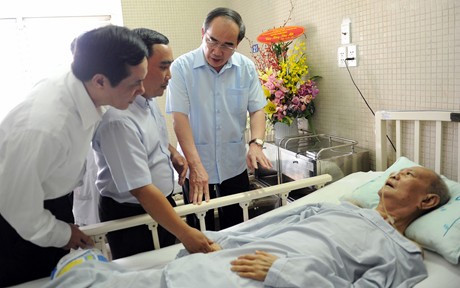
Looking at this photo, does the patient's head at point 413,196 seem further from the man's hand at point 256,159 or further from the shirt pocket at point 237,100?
the shirt pocket at point 237,100

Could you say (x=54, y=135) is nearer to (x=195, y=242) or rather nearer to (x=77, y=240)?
(x=77, y=240)

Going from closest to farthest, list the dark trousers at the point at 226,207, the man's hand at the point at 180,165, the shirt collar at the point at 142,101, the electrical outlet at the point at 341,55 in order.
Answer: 1. the shirt collar at the point at 142,101
2. the man's hand at the point at 180,165
3. the dark trousers at the point at 226,207
4. the electrical outlet at the point at 341,55

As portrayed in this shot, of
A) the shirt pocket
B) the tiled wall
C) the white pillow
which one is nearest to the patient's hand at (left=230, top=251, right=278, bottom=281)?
the white pillow

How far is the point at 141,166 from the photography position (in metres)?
1.26

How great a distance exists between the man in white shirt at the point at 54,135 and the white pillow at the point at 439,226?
109 cm

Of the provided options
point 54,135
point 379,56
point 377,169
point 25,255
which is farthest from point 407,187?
point 25,255

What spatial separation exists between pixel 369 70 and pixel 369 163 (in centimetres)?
53

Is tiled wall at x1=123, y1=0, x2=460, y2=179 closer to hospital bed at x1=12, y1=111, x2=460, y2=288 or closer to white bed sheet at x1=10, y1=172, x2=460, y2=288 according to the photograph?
hospital bed at x1=12, y1=111, x2=460, y2=288

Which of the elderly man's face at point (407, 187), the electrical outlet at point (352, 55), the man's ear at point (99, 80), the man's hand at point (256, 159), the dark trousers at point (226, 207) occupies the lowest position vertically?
the dark trousers at point (226, 207)

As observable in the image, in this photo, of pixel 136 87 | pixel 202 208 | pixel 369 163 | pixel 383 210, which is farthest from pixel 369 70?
pixel 136 87

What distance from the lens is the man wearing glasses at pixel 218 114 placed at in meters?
1.75

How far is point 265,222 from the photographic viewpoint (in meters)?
1.51

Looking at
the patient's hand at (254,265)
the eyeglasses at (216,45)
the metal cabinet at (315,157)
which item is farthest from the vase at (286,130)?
the patient's hand at (254,265)

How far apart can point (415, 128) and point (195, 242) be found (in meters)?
1.18
